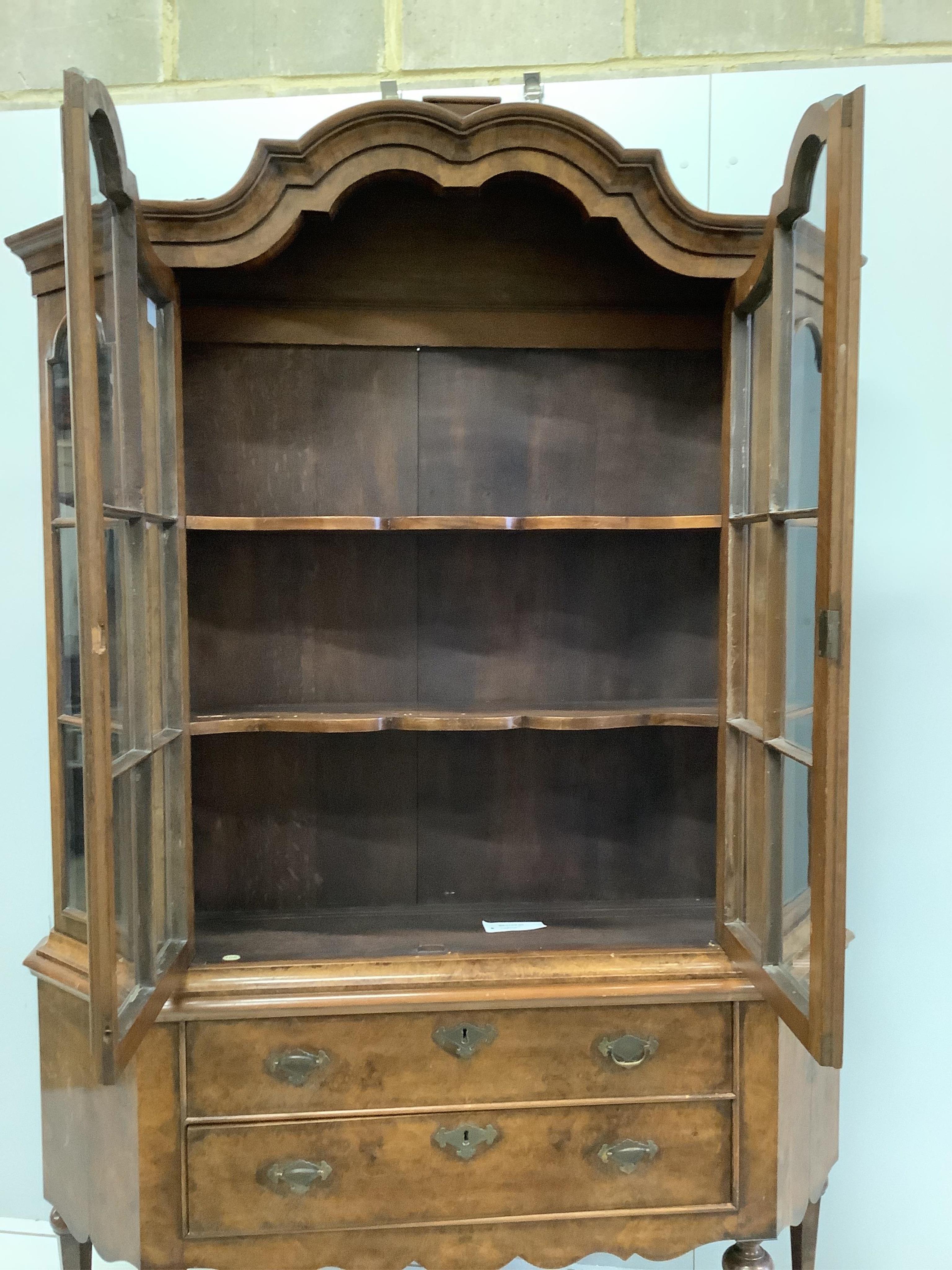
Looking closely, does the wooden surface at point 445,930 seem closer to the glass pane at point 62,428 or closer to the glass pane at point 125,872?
the glass pane at point 125,872

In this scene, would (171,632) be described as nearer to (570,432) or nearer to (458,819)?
(458,819)

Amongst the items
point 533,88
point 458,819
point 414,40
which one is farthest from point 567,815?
point 414,40

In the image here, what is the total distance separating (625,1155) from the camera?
150 cm

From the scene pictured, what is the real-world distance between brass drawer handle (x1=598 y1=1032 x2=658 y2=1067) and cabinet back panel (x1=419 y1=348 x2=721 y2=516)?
91 centimetres

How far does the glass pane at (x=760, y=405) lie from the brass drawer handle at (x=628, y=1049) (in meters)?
0.83

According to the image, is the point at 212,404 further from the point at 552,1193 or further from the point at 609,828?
the point at 552,1193

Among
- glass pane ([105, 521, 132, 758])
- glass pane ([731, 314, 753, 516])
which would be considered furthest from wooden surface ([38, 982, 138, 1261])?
glass pane ([731, 314, 753, 516])

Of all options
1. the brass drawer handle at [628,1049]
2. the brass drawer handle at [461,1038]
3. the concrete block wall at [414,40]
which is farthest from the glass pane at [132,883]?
the concrete block wall at [414,40]

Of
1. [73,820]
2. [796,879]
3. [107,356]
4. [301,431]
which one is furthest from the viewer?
[301,431]

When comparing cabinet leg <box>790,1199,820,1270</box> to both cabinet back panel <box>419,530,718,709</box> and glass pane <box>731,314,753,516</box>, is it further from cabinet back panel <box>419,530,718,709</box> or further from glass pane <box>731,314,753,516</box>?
glass pane <box>731,314,753,516</box>

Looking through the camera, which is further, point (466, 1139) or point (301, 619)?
point (301, 619)

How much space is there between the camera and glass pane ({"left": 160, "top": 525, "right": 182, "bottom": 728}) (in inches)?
60.2

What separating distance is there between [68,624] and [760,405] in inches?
44.6

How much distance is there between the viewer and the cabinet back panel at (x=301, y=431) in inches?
Result: 71.1
